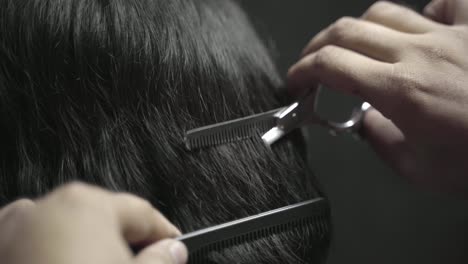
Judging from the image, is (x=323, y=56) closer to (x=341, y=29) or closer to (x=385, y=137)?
(x=341, y=29)

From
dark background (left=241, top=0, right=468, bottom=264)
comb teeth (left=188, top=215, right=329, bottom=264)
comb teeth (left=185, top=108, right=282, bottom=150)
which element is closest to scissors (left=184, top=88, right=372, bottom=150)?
comb teeth (left=185, top=108, right=282, bottom=150)

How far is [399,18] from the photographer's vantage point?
2.36 feet

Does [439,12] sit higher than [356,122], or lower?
higher

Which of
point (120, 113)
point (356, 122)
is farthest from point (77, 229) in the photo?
point (356, 122)

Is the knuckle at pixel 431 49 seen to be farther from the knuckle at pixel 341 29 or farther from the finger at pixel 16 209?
the finger at pixel 16 209

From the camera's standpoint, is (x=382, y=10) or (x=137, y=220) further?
(x=382, y=10)

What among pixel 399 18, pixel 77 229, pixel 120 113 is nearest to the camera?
pixel 77 229

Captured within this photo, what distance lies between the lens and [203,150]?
64cm

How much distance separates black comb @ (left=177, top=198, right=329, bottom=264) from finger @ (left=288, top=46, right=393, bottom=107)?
0.15 metres

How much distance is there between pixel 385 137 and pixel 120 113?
41 cm

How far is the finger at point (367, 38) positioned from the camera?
0.68 m

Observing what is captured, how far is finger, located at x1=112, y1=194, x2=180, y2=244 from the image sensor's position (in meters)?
0.47

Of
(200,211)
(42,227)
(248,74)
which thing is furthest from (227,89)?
(42,227)

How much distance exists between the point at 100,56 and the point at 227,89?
0.16 meters
